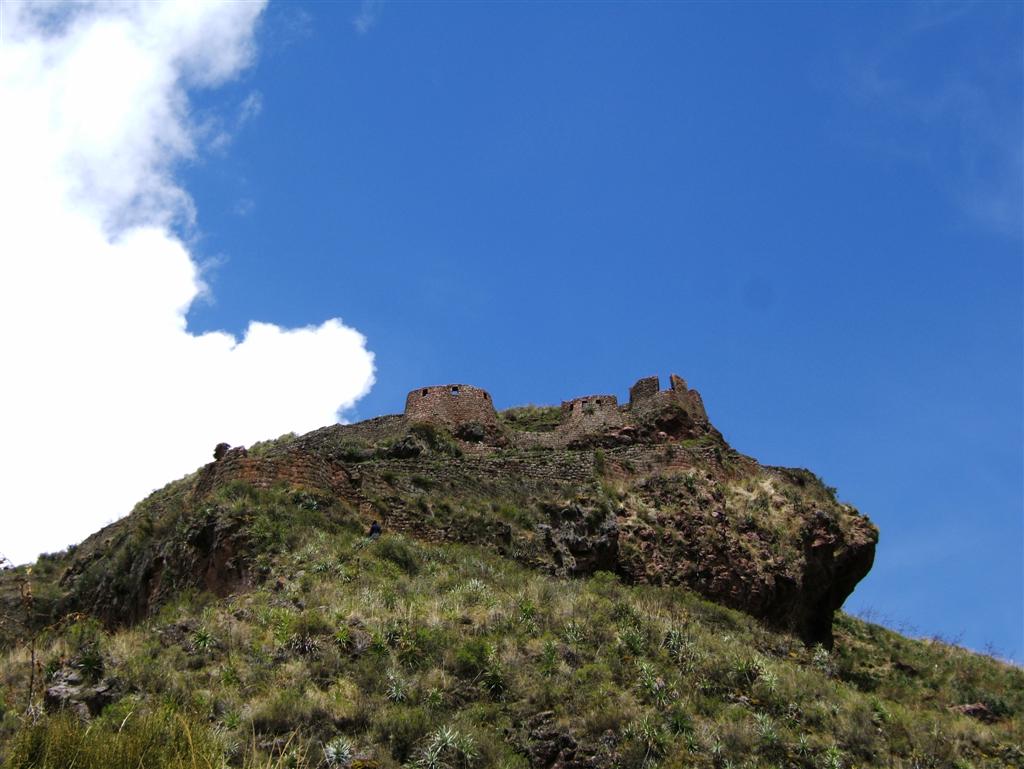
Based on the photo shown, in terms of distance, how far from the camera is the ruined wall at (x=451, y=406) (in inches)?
1357

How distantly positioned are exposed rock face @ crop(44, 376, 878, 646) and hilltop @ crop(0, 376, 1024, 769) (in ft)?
0.22

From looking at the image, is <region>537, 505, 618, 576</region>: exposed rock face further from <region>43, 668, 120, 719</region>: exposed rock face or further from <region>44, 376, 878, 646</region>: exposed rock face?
<region>43, 668, 120, 719</region>: exposed rock face

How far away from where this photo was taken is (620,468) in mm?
26500

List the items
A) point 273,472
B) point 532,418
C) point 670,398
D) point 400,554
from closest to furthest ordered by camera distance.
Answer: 1. point 400,554
2. point 273,472
3. point 670,398
4. point 532,418

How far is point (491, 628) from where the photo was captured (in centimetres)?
1602

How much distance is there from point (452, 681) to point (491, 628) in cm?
197

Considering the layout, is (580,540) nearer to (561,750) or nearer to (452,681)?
(452,681)

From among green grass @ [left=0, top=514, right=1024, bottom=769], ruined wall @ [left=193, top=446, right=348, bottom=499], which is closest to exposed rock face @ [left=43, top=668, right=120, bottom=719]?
green grass @ [left=0, top=514, right=1024, bottom=769]

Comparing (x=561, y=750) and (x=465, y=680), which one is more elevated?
(x=465, y=680)

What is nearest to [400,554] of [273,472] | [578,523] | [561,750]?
[273,472]

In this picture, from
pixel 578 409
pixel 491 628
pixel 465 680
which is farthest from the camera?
pixel 578 409

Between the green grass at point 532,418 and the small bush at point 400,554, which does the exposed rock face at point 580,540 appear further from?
the green grass at point 532,418

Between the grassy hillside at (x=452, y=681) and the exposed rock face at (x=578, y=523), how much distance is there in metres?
2.05

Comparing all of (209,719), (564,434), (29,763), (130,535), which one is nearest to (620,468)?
(564,434)
